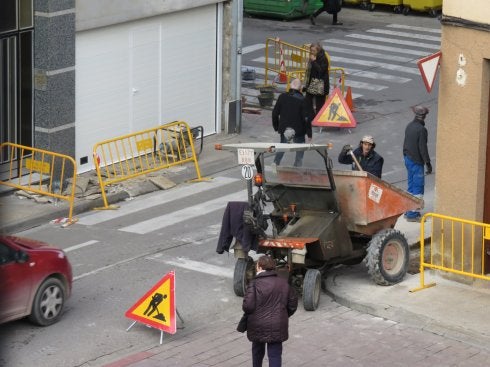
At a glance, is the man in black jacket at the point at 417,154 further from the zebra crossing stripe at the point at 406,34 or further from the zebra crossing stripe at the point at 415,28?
the zebra crossing stripe at the point at 415,28

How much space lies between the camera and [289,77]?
27.1 meters

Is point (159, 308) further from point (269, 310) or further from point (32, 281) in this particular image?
point (269, 310)

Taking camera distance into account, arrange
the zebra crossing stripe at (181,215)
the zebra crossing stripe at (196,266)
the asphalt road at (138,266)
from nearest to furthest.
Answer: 1. the asphalt road at (138,266)
2. the zebra crossing stripe at (196,266)
3. the zebra crossing stripe at (181,215)

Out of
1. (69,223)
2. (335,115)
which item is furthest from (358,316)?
(335,115)

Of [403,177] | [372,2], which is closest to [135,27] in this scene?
[403,177]

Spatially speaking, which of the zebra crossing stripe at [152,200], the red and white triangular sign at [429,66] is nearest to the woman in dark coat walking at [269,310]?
the red and white triangular sign at [429,66]

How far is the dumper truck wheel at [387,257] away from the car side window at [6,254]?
4185mm

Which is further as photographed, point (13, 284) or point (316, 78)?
A: point (316, 78)

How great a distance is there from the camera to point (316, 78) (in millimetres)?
23828

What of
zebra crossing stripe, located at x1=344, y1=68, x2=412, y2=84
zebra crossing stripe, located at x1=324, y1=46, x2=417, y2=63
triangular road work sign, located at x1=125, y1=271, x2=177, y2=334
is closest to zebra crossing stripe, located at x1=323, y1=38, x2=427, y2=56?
zebra crossing stripe, located at x1=324, y1=46, x2=417, y2=63

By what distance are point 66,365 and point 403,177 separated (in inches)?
373

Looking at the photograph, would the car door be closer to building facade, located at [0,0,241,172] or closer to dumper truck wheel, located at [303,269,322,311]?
dumper truck wheel, located at [303,269,322,311]

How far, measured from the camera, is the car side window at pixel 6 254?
43.7 ft

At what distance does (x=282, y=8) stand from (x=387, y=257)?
831 inches
